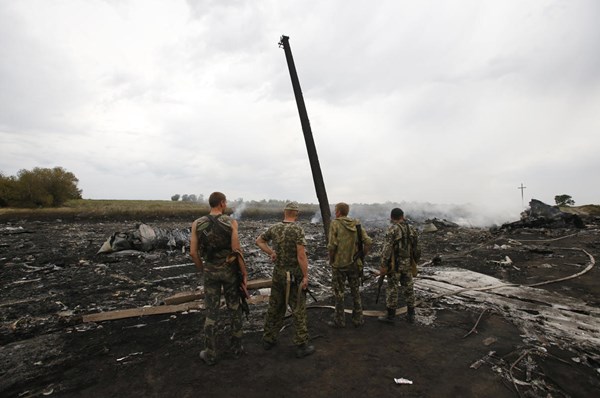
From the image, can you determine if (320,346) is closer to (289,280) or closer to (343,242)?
(289,280)

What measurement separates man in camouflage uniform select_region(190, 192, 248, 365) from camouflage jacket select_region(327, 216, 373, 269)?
64.0 inches

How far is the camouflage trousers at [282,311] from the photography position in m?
3.76

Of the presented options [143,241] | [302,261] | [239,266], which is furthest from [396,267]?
[143,241]

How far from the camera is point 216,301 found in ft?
11.9

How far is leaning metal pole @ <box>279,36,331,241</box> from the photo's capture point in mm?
7159

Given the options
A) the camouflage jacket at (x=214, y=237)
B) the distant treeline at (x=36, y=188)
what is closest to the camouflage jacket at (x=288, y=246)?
the camouflage jacket at (x=214, y=237)

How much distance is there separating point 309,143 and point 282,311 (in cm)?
459

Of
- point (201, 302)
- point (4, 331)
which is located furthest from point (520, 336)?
point (4, 331)

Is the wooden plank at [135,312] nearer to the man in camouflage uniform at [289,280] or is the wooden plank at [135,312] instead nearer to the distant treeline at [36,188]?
the man in camouflage uniform at [289,280]

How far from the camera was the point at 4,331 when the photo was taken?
15.5ft

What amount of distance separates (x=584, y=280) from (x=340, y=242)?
22.7 ft

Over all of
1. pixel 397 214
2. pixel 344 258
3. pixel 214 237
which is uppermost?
pixel 397 214

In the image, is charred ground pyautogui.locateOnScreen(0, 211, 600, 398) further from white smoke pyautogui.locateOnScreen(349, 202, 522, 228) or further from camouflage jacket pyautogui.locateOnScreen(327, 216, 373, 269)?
white smoke pyautogui.locateOnScreen(349, 202, 522, 228)

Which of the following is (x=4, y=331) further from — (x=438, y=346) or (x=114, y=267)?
(x=438, y=346)
